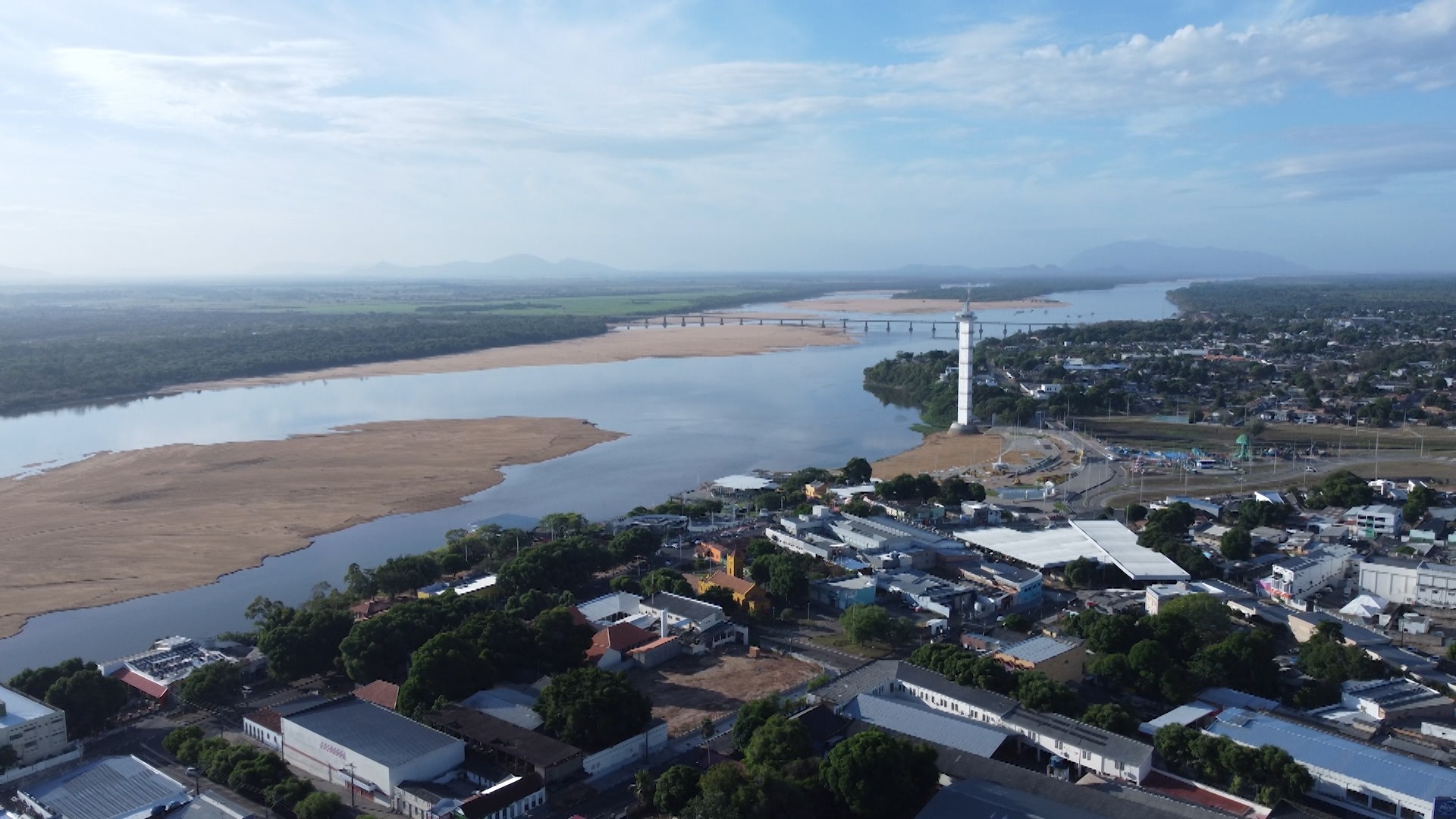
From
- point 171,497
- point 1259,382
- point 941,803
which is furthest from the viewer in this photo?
point 1259,382

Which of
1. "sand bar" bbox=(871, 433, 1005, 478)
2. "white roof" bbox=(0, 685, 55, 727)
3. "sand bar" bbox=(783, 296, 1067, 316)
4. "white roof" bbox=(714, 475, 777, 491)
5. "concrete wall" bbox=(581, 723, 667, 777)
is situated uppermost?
"sand bar" bbox=(783, 296, 1067, 316)

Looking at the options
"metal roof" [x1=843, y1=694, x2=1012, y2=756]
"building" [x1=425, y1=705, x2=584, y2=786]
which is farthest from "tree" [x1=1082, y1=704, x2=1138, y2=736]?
"building" [x1=425, y1=705, x2=584, y2=786]

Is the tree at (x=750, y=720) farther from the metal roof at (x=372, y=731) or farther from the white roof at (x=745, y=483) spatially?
the white roof at (x=745, y=483)

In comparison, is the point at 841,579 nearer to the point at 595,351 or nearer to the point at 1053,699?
the point at 1053,699

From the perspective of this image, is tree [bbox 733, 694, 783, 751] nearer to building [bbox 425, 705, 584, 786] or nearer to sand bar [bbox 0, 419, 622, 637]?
building [bbox 425, 705, 584, 786]

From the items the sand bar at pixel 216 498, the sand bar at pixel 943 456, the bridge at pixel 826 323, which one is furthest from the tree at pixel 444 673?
the bridge at pixel 826 323

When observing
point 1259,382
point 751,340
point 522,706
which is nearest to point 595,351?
point 751,340
